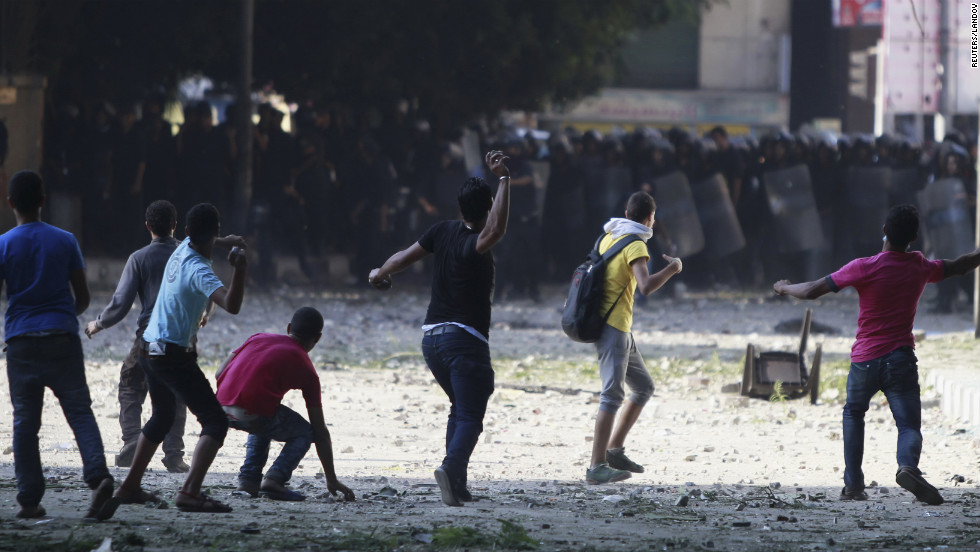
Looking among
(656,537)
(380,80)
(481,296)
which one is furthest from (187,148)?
(656,537)

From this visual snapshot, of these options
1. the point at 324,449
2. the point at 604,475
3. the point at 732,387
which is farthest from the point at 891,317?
the point at 732,387

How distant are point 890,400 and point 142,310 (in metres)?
3.37

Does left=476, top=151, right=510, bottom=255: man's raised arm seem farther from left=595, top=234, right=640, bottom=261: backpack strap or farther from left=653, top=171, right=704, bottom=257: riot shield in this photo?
left=653, top=171, right=704, bottom=257: riot shield

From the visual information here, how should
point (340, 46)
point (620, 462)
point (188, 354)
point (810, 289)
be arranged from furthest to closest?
point (340, 46) → point (620, 462) → point (810, 289) → point (188, 354)

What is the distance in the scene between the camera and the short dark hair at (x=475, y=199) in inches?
223

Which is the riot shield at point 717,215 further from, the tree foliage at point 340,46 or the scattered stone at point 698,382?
the scattered stone at point 698,382

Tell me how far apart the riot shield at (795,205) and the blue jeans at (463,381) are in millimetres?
12361

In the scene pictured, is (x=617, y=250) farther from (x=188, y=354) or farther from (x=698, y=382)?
(x=698, y=382)

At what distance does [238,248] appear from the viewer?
16.4 ft

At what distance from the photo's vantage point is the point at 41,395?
5.22m

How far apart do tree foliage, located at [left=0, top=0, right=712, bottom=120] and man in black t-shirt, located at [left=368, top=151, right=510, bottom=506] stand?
10.8 metres

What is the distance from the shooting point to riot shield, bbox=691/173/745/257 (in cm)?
1736

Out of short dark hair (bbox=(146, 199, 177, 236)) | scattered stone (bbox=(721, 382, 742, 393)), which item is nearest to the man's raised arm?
short dark hair (bbox=(146, 199, 177, 236))

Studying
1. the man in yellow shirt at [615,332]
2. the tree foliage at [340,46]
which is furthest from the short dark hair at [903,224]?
the tree foliage at [340,46]
